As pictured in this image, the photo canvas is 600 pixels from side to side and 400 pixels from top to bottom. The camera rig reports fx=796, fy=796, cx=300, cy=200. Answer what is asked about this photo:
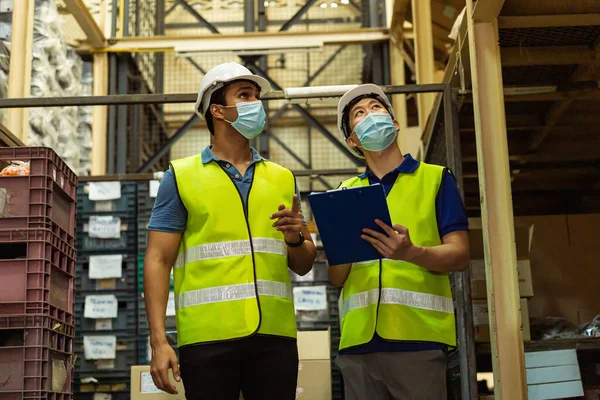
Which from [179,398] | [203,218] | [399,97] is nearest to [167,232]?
[203,218]

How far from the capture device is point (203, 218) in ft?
9.86

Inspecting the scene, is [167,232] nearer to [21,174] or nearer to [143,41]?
[21,174]

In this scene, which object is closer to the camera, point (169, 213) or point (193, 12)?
point (169, 213)

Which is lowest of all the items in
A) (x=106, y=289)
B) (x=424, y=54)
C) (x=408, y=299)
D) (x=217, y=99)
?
(x=408, y=299)

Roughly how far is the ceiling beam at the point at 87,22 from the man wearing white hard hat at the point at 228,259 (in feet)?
18.9

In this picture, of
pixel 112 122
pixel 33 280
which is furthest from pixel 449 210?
pixel 112 122

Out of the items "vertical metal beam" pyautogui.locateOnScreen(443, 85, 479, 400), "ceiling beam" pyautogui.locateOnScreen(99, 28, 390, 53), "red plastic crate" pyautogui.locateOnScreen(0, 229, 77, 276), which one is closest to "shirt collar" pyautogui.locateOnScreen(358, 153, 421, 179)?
"vertical metal beam" pyautogui.locateOnScreen(443, 85, 479, 400)

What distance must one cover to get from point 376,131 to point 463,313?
1407 mm

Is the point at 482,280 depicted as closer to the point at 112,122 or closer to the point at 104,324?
the point at 104,324

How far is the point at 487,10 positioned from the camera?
4.16m

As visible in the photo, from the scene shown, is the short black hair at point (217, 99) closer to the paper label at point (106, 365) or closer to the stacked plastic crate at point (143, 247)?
the stacked plastic crate at point (143, 247)

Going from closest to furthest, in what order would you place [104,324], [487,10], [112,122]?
1. [487,10]
2. [104,324]
3. [112,122]

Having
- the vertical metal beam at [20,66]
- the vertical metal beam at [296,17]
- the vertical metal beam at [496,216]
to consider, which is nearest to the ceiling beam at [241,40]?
the vertical metal beam at [296,17]

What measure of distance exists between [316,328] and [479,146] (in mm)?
3096
